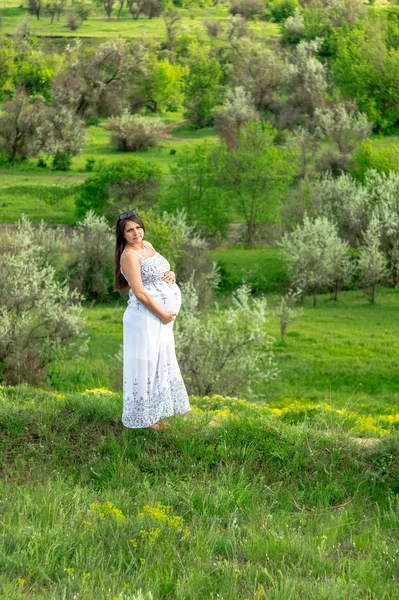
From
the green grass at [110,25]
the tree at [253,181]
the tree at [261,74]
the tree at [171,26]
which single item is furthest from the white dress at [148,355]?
the tree at [171,26]

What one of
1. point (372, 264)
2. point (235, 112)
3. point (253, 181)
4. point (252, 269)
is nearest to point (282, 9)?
point (235, 112)

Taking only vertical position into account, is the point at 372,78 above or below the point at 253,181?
above

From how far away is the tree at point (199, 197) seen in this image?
45.5 m

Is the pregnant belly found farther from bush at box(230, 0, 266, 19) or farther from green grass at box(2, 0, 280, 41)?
bush at box(230, 0, 266, 19)

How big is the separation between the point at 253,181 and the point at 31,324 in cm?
2106

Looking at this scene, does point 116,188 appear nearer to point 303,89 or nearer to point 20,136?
A: point 20,136

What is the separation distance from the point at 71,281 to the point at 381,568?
1357 inches

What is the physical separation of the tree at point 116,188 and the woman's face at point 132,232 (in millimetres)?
37963

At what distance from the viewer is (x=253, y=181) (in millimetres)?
47219

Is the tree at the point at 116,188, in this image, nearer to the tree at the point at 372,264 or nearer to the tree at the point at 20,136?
the tree at the point at 20,136

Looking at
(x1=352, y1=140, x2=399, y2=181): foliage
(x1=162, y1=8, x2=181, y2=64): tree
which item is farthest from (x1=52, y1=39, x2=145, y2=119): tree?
(x1=352, y1=140, x2=399, y2=181): foliage

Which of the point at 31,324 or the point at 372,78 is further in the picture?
the point at 372,78

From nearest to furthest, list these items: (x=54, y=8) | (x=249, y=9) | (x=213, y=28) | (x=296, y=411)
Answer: (x=296, y=411) < (x=213, y=28) < (x=54, y=8) < (x=249, y=9)

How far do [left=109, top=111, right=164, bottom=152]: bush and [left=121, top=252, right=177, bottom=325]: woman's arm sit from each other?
51150mm
